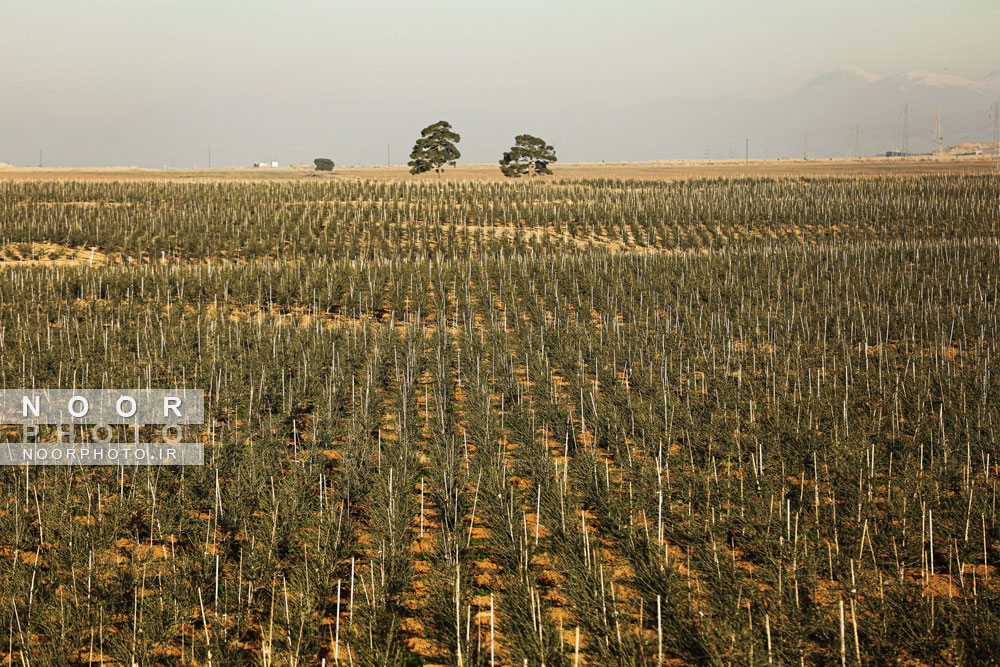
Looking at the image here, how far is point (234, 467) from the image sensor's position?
239 inches

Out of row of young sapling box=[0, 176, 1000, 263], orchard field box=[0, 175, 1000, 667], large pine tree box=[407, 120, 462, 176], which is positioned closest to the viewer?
orchard field box=[0, 175, 1000, 667]

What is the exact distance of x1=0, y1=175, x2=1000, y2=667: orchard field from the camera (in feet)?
12.6

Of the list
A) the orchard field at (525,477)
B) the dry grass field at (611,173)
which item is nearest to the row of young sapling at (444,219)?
the orchard field at (525,477)

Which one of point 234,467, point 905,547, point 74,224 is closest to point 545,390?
point 234,467

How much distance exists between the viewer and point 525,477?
6.20 meters

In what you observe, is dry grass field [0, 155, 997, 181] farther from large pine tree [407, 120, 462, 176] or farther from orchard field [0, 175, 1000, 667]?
orchard field [0, 175, 1000, 667]

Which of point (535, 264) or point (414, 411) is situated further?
point (535, 264)

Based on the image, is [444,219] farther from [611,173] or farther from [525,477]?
[611,173]

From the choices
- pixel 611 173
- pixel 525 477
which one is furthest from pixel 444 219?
pixel 611 173

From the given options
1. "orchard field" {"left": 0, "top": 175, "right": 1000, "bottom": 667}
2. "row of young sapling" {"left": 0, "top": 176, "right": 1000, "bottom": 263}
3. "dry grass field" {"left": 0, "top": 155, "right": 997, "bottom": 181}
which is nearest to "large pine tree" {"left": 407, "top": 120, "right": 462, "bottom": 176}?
"dry grass field" {"left": 0, "top": 155, "right": 997, "bottom": 181}

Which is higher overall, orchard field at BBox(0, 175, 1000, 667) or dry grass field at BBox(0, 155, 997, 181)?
dry grass field at BBox(0, 155, 997, 181)

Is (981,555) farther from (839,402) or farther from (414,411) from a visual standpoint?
(414,411)

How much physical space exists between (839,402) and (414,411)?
455 cm

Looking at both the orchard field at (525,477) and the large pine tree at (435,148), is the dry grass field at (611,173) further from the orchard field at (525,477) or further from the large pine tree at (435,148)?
the orchard field at (525,477)
